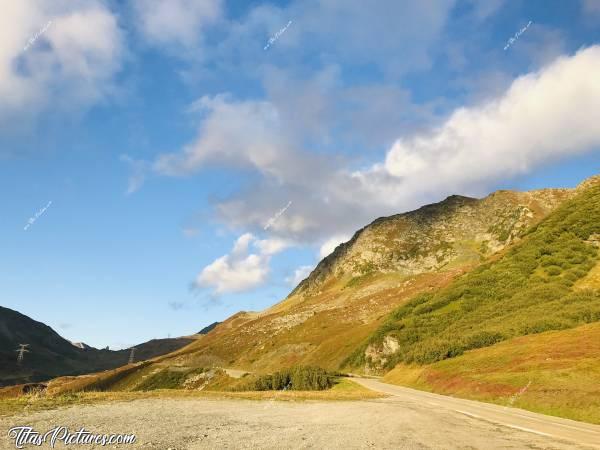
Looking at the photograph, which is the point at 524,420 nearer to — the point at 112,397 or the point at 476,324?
the point at 112,397

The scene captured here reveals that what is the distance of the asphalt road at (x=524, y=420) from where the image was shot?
1745 centimetres

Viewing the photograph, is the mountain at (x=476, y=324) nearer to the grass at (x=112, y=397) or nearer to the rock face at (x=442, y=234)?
the rock face at (x=442, y=234)

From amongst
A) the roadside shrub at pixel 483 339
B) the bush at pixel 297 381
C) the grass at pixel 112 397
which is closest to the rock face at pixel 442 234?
the roadside shrub at pixel 483 339

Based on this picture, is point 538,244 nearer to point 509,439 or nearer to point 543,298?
point 543,298

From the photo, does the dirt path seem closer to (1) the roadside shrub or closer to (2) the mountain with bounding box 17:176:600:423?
(2) the mountain with bounding box 17:176:600:423

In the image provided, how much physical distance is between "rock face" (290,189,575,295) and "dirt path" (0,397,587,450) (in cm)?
12504

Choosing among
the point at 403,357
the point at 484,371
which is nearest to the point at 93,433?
the point at 484,371

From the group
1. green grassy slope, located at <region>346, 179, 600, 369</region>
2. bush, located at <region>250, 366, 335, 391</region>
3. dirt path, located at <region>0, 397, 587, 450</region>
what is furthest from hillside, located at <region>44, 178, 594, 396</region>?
dirt path, located at <region>0, 397, 587, 450</region>

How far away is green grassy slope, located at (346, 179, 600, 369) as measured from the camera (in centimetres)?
4594

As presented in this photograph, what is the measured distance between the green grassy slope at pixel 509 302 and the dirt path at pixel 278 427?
24.9 m

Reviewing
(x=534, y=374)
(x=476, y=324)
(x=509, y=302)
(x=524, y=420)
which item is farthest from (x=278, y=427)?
(x=509, y=302)

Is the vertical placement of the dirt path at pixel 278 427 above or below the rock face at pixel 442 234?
below

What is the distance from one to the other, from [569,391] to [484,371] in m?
11.1

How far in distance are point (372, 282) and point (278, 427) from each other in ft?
443
